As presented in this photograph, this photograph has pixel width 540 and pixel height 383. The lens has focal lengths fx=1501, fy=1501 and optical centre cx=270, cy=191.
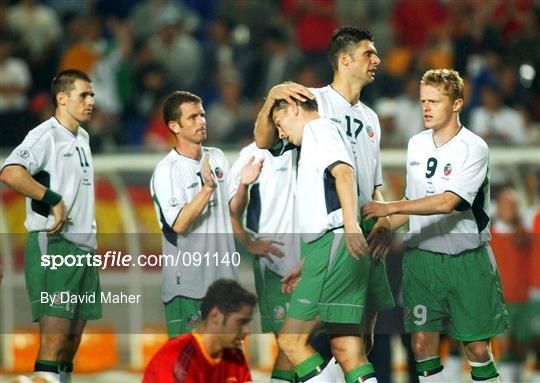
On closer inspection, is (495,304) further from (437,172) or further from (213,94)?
(213,94)

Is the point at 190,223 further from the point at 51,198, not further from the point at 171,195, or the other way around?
the point at 51,198

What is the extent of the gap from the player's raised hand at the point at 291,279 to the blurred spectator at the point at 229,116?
3.45 meters

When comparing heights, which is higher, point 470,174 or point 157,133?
point 157,133

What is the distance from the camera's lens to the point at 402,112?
1161 cm

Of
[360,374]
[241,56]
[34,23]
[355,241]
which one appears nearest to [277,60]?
[241,56]

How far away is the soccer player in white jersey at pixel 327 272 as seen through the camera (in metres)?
7.36

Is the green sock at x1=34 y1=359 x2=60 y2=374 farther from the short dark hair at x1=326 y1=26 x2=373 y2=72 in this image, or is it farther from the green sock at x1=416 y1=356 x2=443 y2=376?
the short dark hair at x1=326 y1=26 x2=373 y2=72

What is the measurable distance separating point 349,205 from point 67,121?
183cm

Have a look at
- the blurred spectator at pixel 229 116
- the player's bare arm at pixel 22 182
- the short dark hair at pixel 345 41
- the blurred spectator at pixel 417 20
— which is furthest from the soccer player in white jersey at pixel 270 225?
the blurred spectator at pixel 417 20

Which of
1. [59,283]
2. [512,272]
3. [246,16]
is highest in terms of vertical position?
[246,16]

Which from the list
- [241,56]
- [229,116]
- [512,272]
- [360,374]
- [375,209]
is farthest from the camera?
[241,56]

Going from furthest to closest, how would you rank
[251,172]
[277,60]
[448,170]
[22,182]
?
[277,60] → [251,172] → [22,182] → [448,170]

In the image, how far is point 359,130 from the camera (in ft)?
25.8

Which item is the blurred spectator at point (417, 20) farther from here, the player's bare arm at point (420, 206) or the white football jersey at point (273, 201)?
the player's bare arm at point (420, 206)
